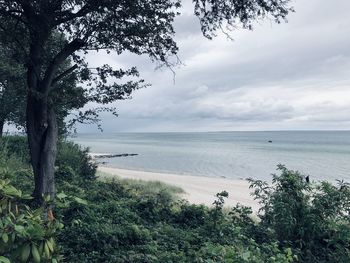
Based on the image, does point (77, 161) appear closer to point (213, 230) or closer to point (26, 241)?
point (213, 230)

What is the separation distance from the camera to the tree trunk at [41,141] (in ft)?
27.1

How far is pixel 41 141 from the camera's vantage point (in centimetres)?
840

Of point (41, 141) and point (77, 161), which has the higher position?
point (41, 141)

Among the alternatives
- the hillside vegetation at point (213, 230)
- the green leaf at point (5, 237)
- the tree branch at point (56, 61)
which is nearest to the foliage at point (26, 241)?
the green leaf at point (5, 237)

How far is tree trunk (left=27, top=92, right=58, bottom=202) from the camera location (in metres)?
8.27

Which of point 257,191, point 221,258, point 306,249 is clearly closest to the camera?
point 221,258

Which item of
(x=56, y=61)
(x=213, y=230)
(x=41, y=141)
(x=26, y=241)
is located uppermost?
(x=56, y=61)

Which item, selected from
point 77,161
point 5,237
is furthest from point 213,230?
point 77,161

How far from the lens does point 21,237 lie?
225 cm

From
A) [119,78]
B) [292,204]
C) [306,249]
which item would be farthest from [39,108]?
[306,249]

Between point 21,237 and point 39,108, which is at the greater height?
point 39,108

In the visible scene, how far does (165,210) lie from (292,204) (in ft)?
11.7

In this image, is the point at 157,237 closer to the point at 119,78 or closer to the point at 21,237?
the point at 119,78

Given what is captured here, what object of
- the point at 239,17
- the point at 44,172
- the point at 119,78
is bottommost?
the point at 44,172
